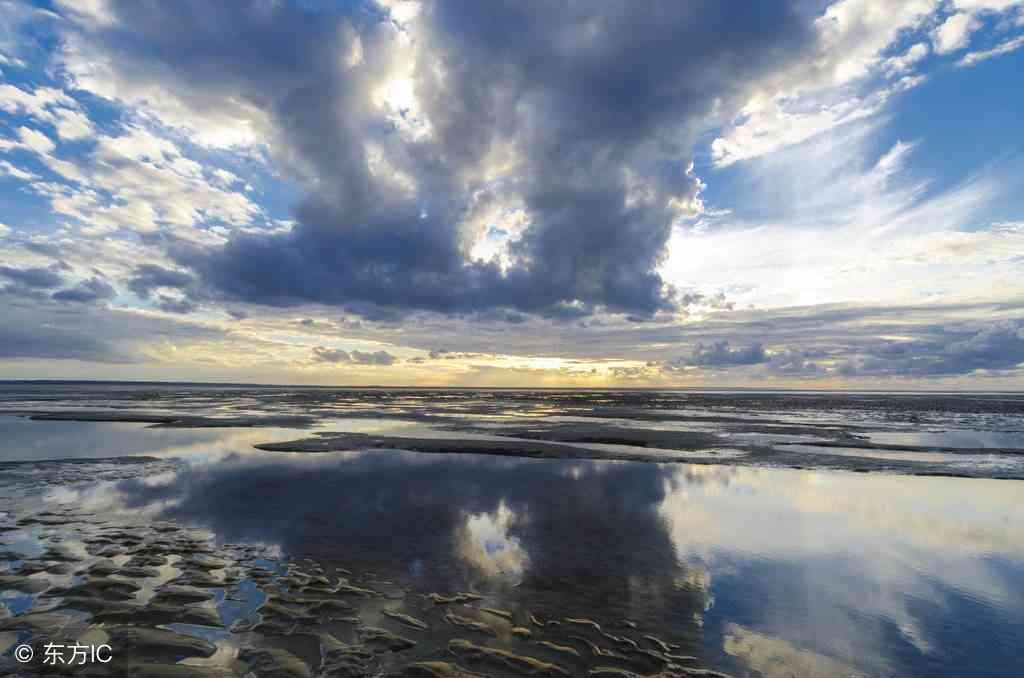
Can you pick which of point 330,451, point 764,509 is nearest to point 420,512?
point 764,509

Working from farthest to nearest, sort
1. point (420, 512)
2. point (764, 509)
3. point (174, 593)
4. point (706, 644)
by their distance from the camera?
point (764, 509) → point (420, 512) → point (174, 593) → point (706, 644)

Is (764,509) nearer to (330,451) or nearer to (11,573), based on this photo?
(11,573)

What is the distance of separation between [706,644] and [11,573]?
14.3m

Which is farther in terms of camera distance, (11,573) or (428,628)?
(11,573)

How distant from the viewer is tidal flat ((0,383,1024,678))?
8188 millimetres

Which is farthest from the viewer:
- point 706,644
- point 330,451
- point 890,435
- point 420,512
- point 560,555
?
point 890,435

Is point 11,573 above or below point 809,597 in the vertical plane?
above

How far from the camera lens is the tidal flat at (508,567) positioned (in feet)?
26.9

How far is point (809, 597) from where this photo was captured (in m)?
10.9
